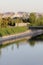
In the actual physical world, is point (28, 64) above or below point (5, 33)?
above

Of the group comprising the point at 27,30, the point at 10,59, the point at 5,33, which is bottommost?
the point at 27,30

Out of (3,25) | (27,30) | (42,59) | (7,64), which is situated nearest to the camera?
(7,64)

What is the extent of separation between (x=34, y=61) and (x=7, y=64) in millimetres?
1236

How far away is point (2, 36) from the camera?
20.4 m

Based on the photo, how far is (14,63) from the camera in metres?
10.0

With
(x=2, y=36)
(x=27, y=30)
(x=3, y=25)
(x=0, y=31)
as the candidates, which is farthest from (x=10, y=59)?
(x=27, y=30)

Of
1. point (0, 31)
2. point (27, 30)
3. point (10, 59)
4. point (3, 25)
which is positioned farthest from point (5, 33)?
point (10, 59)

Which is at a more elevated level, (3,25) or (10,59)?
(10,59)

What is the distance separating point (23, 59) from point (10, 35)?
1186 centimetres

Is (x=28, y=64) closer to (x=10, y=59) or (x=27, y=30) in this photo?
(x=10, y=59)

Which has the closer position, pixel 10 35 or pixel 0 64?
pixel 0 64

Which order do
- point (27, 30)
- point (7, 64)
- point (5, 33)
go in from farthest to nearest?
point (27, 30)
point (5, 33)
point (7, 64)

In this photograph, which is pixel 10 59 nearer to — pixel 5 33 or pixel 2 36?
pixel 2 36

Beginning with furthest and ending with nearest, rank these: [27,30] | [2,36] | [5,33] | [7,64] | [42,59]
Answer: [27,30] → [5,33] → [2,36] → [42,59] → [7,64]
